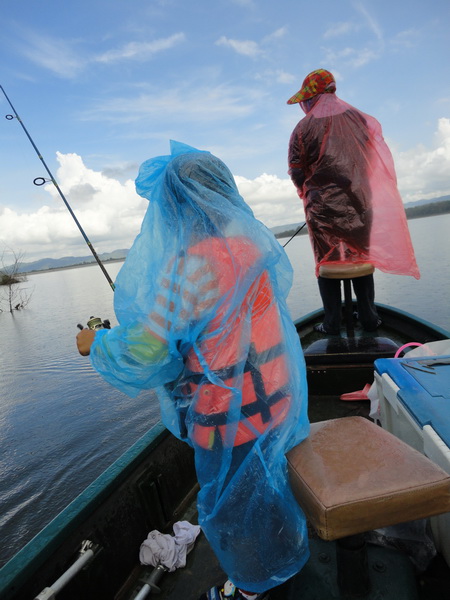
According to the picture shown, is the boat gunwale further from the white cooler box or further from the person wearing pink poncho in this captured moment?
the person wearing pink poncho

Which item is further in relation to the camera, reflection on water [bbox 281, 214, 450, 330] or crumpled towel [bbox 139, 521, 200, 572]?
reflection on water [bbox 281, 214, 450, 330]

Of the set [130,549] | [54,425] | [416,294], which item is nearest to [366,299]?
[130,549]

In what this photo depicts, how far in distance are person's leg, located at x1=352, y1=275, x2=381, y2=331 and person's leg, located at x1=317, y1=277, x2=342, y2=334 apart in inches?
8.1

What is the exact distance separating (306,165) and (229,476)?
3.00 m

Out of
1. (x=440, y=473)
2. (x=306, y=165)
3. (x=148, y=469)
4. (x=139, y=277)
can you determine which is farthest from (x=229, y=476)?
(x=306, y=165)

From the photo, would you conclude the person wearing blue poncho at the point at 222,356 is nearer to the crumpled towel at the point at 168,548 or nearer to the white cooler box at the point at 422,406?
the white cooler box at the point at 422,406

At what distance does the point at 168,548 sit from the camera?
2.09 metres

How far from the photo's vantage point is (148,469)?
89.4 inches

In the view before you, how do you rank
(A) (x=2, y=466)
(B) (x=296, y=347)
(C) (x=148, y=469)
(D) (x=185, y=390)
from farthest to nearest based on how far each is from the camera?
(A) (x=2, y=466), (C) (x=148, y=469), (B) (x=296, y=347), (D) (x=185, y=390)

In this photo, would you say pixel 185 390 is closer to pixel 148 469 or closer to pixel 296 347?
pixel 296 347

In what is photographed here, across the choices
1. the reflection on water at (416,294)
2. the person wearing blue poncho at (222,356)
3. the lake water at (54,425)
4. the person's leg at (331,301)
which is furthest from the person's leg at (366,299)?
the reflection on water at (416,294)

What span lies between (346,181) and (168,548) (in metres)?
3.12

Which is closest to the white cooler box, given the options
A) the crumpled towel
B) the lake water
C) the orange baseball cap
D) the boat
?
the boat

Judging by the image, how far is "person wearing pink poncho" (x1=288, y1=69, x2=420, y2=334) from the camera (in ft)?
10.8
